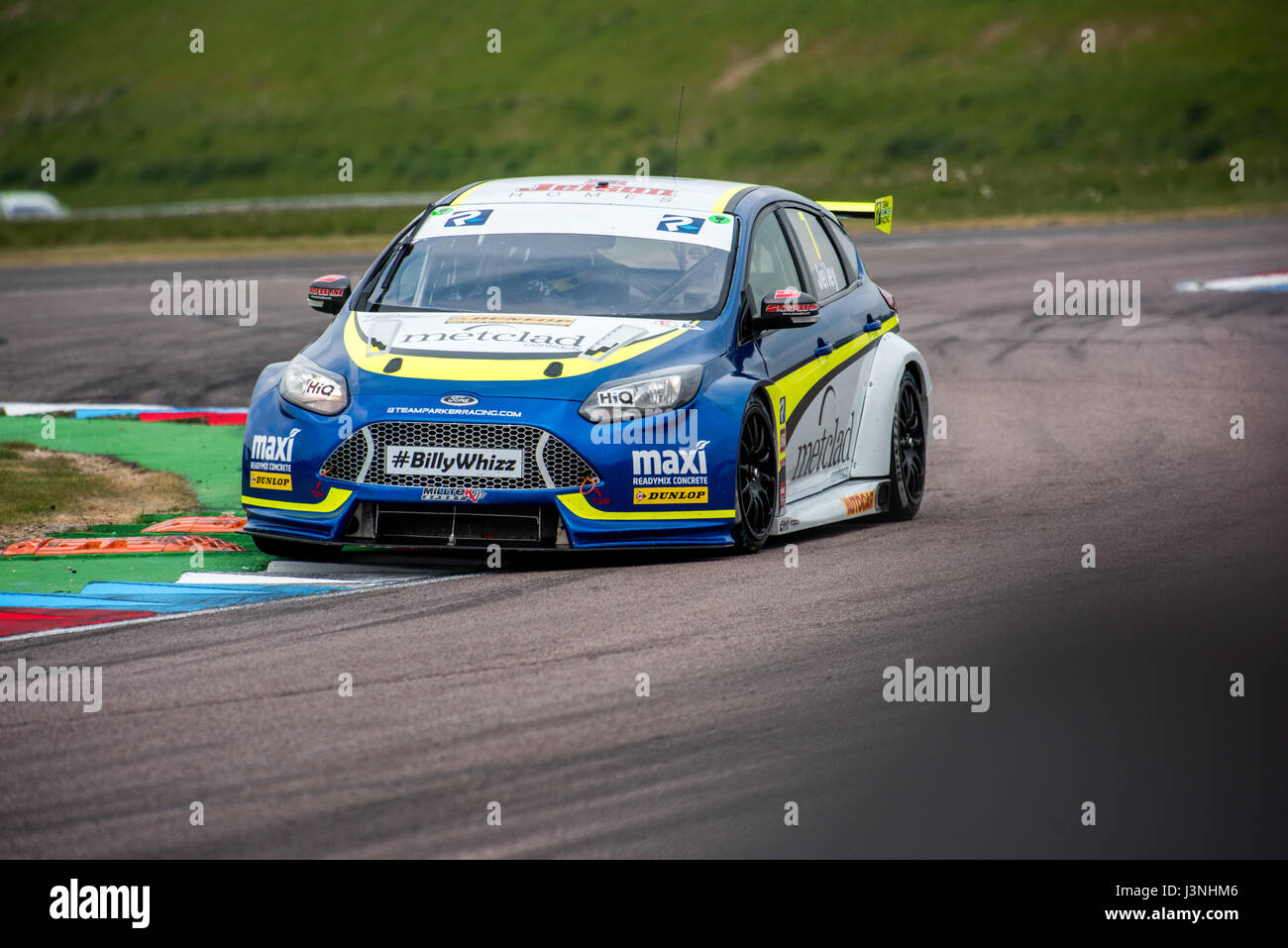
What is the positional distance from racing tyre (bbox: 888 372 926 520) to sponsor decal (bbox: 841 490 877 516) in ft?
0.62

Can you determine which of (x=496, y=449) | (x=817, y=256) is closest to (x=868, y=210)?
(x=817, y=256)

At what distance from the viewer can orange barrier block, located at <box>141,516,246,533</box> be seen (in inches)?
369

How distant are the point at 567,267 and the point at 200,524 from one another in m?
2.23

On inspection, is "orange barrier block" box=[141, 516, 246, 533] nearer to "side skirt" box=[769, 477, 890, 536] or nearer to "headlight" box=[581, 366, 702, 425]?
"headlight" box=[581, 366, 702, 425]

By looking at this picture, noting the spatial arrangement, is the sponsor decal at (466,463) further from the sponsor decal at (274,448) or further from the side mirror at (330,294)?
the side mirror at (330,294)

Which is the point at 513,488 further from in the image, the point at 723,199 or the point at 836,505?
the point at 723,199

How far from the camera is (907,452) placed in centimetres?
1009

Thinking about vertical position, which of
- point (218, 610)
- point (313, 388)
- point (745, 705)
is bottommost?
point (745, 705)

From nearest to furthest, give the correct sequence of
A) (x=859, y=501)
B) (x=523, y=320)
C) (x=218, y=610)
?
1. (x=218, y=610)
2. (x=523, y=320)
3. (x=859, y=501)

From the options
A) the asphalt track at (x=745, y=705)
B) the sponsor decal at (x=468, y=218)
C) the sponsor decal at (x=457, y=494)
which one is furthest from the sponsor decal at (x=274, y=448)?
the sponsor decal at (x=468, y=218)

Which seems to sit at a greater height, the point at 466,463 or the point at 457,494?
the point at 466,463
